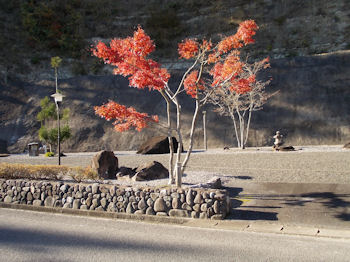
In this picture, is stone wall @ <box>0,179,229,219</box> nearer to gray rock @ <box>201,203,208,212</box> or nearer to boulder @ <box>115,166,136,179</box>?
gray rock @ <box>201,203,208,212</box>

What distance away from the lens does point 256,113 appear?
29578 mm

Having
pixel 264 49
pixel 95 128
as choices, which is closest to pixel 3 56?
pixel 95 128

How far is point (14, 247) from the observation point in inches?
231

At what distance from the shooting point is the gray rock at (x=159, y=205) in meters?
8.38

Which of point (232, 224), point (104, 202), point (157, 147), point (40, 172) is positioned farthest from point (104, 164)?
point (157, 147)

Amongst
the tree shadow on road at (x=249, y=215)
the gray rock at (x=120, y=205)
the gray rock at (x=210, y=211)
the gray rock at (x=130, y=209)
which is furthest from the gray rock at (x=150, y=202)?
the tree shadow on road at (x=249, y=215)

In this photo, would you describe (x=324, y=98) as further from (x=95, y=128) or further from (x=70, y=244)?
(x=70, y=244)

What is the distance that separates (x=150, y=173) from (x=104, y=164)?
80.7 inches

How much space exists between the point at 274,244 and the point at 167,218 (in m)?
2.84

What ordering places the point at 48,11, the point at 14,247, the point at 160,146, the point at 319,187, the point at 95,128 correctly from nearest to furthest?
the point at 14,247, the point at 319,187, the point at 160,146, the point at 95,128, the point at 48,11

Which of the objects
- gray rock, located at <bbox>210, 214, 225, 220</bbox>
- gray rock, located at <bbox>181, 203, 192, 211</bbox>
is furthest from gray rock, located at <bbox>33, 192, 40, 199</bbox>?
gray rock, located at <bbox>210, 214, 225, 220</bbox>

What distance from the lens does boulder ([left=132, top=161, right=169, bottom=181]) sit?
41.6ft

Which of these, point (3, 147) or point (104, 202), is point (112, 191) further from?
point (3, 147)

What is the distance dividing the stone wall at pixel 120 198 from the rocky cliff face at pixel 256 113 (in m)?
19.4
